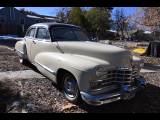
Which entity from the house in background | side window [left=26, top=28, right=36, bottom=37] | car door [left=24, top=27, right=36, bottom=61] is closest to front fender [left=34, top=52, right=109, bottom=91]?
car door [left=24, top=27, right=36, bottom=61]

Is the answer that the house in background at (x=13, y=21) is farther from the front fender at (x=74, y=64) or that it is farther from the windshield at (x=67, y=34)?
the front fender at (x=74, y=64)

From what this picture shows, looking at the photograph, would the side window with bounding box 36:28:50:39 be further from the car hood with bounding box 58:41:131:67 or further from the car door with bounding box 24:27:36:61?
the car hood with bounding box 58:41:131:67

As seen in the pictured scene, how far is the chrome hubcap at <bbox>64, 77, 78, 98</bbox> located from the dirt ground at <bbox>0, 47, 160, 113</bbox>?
0.74 ft

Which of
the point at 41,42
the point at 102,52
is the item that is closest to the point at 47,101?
the point at 102,52

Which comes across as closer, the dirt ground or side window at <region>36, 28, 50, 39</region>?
the dirt ground

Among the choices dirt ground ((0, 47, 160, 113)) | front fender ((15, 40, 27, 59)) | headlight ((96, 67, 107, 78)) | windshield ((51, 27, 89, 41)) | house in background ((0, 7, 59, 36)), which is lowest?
dirt ground ((0, 47, 160, 113))

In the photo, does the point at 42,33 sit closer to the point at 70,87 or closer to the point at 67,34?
the point at 67,34

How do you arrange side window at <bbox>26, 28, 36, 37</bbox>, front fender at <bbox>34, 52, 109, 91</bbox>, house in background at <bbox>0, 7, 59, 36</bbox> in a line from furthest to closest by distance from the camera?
house in background at <bbox>0, 7, 59, 36</bbox>
side window at <bbox>26, 28, 36, 37</bbox>
front fender at <bbox>34, 52, 109, 91</bbox>

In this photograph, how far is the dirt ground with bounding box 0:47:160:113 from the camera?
18.3 ft

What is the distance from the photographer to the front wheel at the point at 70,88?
5648 mm

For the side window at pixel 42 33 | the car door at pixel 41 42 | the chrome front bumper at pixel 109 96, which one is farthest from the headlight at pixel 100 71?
the side window at pixel 42 33

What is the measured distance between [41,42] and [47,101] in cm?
217

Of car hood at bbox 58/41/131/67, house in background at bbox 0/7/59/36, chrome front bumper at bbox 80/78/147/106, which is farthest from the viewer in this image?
house in background at bbox 0/7/59/36
